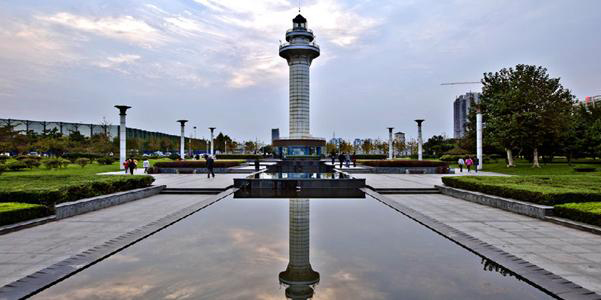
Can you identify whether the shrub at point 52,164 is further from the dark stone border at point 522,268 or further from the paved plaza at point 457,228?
the dark stone border at point 522,268

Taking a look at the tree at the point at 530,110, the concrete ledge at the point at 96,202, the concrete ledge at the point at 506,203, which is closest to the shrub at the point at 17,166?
the concrete ledge at the point at 96,202

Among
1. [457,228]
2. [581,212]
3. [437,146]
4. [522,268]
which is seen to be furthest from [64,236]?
[437,146]

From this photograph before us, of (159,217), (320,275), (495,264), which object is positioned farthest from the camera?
(159,217)

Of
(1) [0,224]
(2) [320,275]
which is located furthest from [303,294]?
(1) [0,224]

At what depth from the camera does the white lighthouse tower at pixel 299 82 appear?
54156 millimetres

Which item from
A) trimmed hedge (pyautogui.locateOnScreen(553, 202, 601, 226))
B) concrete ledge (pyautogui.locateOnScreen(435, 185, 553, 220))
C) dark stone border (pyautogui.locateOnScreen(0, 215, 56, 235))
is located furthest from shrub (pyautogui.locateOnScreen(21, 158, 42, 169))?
trimmed hedge (pyautogui.locateOnScreen(553, 202, 601, 226))

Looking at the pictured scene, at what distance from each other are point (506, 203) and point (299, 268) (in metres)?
8.82

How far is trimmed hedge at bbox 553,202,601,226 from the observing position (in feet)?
27.1

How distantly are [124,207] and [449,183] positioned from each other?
13.2 meters

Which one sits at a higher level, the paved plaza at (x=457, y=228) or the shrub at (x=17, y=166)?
the shrub at (x=17, y=166)

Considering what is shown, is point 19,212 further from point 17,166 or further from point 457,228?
point 17,166

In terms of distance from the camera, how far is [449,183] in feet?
53.3

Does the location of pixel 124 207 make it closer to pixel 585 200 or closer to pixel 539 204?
pixel 539 204

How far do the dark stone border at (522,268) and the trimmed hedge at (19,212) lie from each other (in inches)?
378
